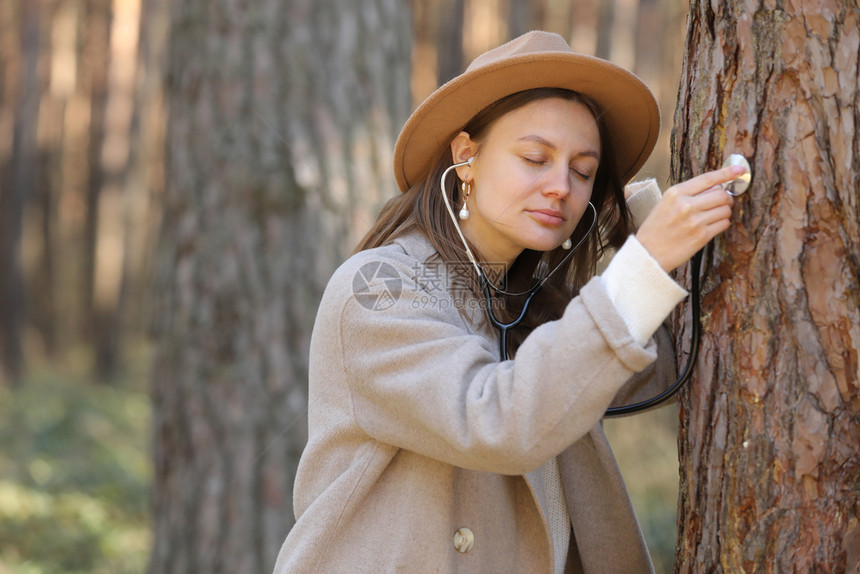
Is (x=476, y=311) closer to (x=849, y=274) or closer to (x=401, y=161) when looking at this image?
(x=401, y=161)

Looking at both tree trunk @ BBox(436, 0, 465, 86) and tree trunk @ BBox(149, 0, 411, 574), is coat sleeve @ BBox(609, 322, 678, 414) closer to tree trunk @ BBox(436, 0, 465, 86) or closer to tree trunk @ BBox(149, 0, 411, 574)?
tree trunk @ BBox(149, 0, 411, 574)

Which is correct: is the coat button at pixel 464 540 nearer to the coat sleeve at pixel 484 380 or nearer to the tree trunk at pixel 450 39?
the coat sleeve at pixel 484 380

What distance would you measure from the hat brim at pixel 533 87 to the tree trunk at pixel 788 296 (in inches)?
12.8

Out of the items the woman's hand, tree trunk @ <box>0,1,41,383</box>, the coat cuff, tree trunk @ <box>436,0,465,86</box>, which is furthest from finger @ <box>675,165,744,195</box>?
tree trunk @ <box>0,1,41,383</box>

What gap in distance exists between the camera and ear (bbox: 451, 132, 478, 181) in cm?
212

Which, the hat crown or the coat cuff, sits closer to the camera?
the coat cuff

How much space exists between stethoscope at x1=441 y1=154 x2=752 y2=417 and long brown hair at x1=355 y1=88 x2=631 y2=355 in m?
0.02

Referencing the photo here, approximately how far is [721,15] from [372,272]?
0.84 metres

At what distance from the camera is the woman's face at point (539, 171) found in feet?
6.42

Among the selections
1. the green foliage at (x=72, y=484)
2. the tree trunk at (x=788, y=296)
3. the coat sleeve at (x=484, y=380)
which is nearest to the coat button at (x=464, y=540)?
the coat sleeve at (x=484, y=380)

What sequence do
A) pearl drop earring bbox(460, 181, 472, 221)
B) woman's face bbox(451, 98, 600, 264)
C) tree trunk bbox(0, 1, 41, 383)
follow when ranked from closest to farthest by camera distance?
woman's face bbox(451, 98, 600, 264) → pearl drop earring bbox(460, 181, 472, 221) → tree trunk bbox(0, 1, 41, 383)

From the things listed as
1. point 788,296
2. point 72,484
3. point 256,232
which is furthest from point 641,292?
point 72,484

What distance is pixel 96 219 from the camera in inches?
682

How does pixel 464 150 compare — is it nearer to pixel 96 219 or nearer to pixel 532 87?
pixel 532 87
